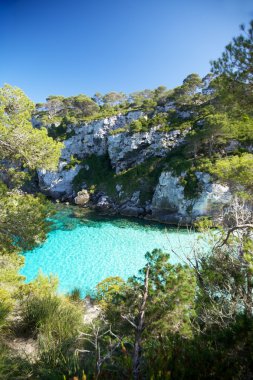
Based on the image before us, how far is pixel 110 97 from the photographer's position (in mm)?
67125

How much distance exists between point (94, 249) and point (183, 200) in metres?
13.3

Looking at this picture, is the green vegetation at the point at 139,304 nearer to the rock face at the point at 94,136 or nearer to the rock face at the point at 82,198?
the rock face at the point at 82,198

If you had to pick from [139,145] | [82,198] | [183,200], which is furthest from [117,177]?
[183,200]

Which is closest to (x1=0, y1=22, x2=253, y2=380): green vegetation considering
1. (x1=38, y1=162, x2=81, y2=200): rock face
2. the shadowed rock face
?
the shadowed rock face

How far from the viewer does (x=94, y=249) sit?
1791 cm

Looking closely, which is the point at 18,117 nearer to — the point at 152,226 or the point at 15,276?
the point at 15,276

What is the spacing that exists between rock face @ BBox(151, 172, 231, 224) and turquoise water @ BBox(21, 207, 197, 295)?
3450mm

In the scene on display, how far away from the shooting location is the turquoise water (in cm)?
1396

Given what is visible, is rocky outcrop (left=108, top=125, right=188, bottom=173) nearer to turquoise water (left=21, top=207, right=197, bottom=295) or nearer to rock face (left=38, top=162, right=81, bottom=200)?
rock face (left=38, top=162, right=81, bottom=200)

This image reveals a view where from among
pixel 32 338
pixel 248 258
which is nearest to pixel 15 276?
pixel 32 338

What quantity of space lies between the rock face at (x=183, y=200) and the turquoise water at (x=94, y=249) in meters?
3.45

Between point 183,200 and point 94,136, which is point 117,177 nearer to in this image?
point 94,136

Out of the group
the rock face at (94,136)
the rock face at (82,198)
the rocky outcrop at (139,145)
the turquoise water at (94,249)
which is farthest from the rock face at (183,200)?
the rock face at (94,136)

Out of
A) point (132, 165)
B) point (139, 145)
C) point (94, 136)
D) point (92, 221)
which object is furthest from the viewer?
point (94, 136)
